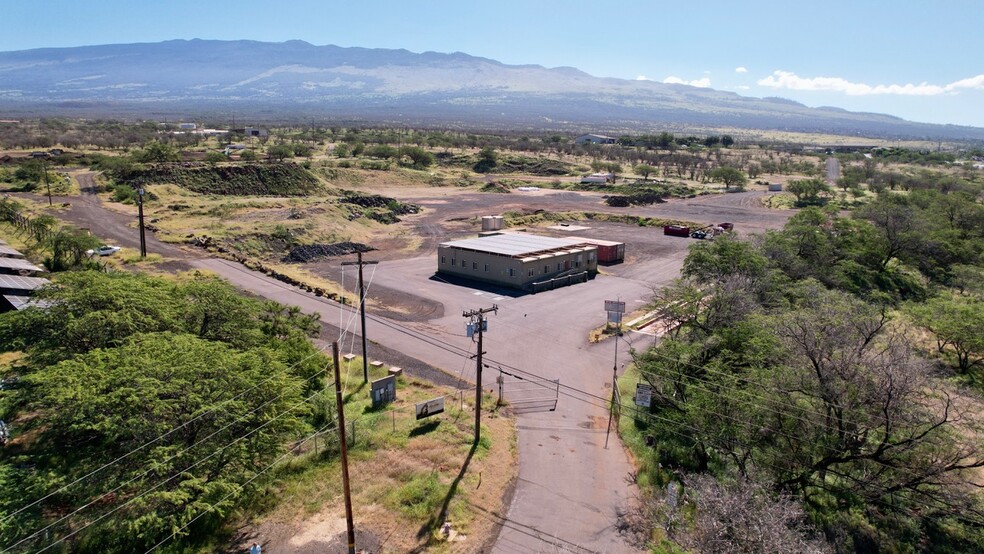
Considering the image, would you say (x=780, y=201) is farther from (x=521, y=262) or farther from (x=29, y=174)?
(x=29, y=174)

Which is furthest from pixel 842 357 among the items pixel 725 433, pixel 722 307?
pixel 722 307

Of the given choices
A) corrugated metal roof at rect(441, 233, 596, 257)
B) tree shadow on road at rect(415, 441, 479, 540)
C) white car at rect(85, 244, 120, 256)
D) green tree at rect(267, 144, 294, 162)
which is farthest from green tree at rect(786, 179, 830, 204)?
white car at rect(85, 244, 120, 256)

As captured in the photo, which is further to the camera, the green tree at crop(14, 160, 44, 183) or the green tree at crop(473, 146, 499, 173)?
the green tree at crop(473, 146, 499, 173)

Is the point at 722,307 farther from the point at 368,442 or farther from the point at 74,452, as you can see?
the point at 74,452

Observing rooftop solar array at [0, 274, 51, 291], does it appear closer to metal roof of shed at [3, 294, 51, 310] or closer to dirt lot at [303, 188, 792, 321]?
metal roof of shed at [3, 294, 51, 310]

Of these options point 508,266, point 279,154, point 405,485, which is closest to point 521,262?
point 508,266

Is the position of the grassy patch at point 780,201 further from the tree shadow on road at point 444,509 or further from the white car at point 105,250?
the white car at point 105,250
